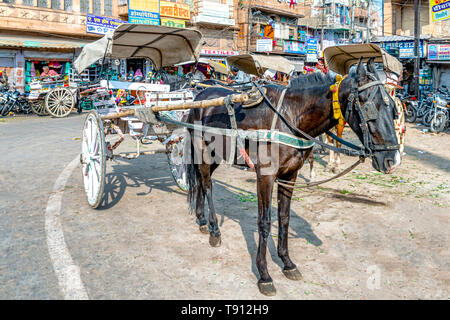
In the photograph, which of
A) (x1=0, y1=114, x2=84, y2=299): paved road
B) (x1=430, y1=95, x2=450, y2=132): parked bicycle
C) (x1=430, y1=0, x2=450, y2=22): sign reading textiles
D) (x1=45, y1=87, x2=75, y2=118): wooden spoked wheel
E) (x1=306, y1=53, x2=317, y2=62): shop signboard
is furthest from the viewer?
(x1=306, y1=53, x2=317, y2=62): shop signboard

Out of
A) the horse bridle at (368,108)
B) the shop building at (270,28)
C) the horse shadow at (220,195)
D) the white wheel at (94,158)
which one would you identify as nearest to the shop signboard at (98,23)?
the shop building at (270,28)

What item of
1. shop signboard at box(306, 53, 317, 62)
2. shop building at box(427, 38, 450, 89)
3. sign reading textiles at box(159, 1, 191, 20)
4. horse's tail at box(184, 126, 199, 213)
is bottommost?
horse's tail at box(184, 126, 199, 213)

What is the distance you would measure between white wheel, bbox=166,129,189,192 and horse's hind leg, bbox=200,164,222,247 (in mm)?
1174

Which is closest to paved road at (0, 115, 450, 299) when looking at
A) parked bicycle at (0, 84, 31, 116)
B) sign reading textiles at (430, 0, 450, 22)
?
sign reading textiles at (430, 0, 450, 22)

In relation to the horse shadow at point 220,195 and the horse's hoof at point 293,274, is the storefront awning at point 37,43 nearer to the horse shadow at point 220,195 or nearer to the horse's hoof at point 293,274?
the horse shadow at point 220,195

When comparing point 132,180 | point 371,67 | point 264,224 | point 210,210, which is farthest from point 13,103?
point 371,67

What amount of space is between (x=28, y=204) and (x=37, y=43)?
19167mm

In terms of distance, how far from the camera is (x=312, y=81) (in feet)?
12.1

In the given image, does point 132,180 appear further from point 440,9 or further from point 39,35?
point 39,35

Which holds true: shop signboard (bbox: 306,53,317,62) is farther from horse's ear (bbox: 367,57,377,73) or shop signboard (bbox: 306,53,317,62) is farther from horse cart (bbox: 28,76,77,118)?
horse's ear (bbox: 367,57,377,73)

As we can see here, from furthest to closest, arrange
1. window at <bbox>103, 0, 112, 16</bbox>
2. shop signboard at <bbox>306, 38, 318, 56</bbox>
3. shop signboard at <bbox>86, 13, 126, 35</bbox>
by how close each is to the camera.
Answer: shop signboard at <bbox>306, 38, 318, 56</bbox> → window at <bbox>103, 0, 112, 16</bbox> → shop signboard at <bbox>86, 13, 126, 35</bbox>

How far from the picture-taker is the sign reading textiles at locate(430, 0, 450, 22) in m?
12.8
